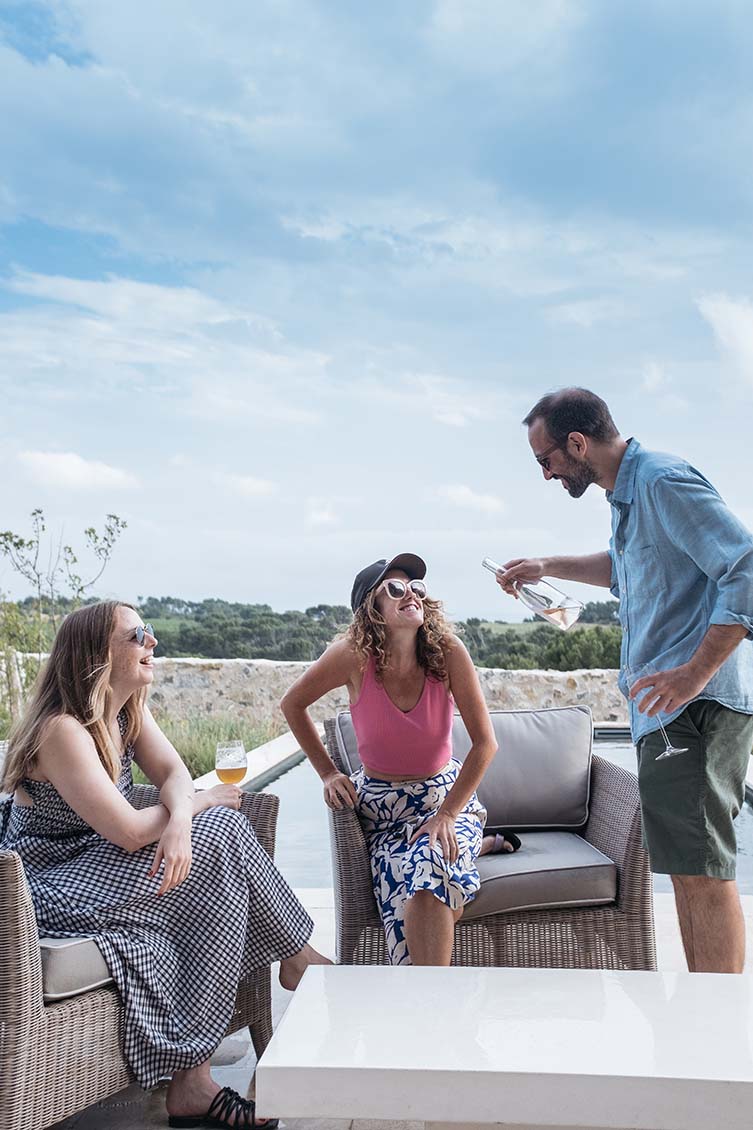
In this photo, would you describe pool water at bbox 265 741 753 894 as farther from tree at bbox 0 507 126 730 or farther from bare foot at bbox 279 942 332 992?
tree at bbox 0 507 126 730

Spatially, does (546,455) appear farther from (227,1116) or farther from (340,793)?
(227,1116)

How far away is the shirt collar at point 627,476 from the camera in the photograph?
89.5 inches

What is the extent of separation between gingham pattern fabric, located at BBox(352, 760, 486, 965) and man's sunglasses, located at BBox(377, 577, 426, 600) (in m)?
0.51

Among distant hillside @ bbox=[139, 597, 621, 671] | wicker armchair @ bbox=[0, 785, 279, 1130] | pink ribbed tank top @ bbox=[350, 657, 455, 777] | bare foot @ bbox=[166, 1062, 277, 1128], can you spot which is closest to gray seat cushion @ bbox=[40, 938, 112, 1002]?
wicker armchair @ bbox=[0, 785, 279, 1130]

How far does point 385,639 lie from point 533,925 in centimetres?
88

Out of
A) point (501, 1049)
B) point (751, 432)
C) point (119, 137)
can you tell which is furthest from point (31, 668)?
point (751, 432)

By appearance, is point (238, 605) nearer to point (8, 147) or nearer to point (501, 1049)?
point (8, 147)

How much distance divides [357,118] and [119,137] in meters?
3.44

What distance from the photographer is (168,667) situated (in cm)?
1198

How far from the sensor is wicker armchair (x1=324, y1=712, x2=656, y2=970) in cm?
255

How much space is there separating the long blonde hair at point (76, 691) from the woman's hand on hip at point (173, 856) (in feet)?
0.83

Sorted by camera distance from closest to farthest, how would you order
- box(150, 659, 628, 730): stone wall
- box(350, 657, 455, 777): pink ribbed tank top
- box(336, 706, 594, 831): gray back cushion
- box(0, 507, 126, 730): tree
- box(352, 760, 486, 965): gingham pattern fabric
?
box(352, 760, 486, 965): gingham pattern fabric < box(350, 657, 455, 777): pink ribbed tank top < box(336, 706, 594, 831): gray back cushion < box(0, 507, 126, 730): tree < box(150, 659, 628, 730): stone wall

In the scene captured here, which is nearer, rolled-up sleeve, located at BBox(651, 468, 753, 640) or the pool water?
rolled-up sleeve, located at BBox(651, 468, 753, 640)

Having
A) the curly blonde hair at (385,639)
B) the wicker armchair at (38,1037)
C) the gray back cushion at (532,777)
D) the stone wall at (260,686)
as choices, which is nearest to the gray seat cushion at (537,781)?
the gray back cushion at (532,777)
